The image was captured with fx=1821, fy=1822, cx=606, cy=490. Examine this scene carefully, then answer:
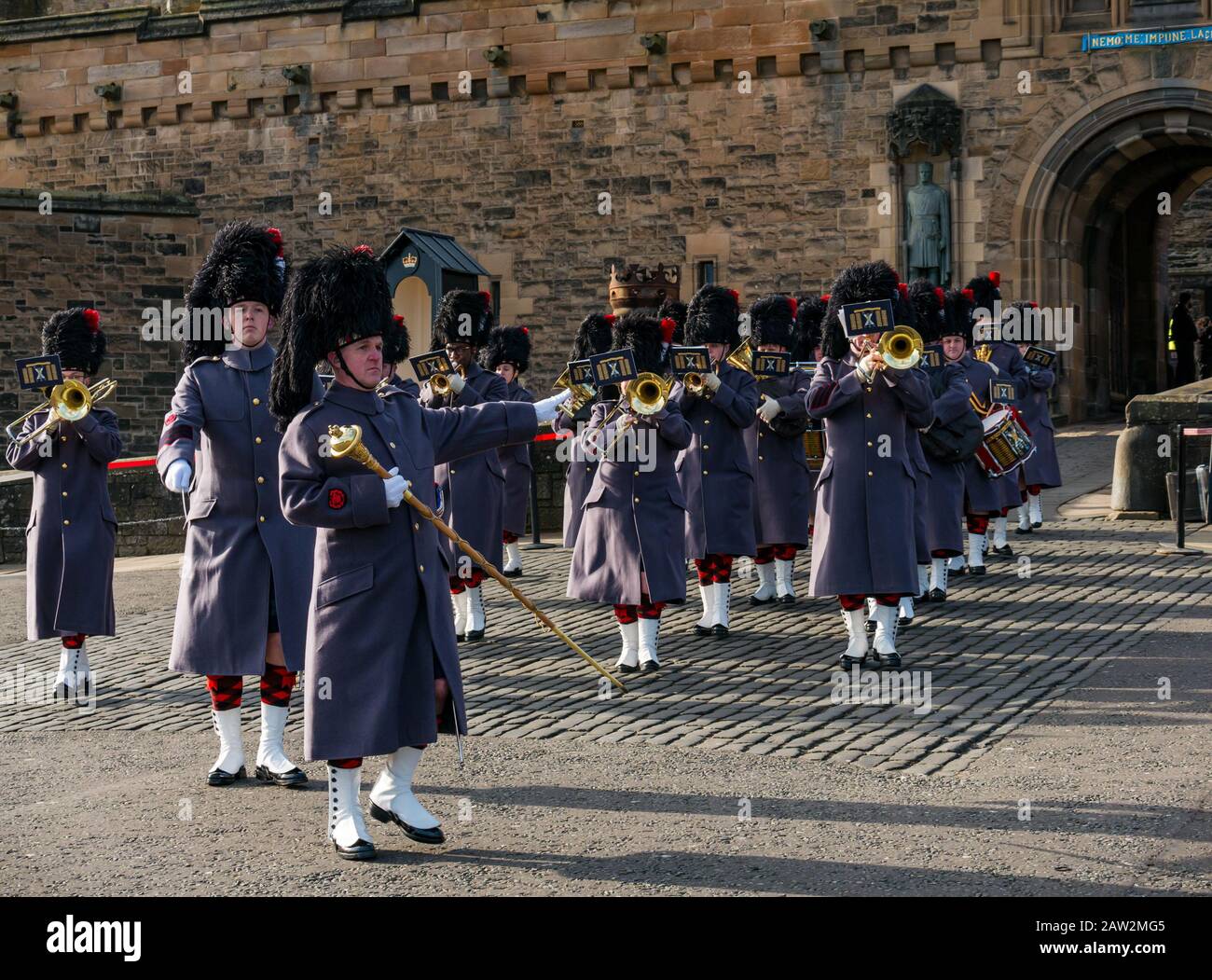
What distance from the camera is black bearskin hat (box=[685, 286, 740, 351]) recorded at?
1134 cm

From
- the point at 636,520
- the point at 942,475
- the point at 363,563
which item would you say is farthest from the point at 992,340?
the point at 363,563

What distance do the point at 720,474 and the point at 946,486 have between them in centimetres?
162

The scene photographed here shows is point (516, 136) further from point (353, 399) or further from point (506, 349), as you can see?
point (353, 399)

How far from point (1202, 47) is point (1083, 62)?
59.2 inches

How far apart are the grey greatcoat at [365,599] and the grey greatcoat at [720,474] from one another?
4.94 meters

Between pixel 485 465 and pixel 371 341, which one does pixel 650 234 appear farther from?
pixel 371 341

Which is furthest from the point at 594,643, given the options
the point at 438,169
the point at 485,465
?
the point at 438,169

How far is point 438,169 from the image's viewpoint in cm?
2798

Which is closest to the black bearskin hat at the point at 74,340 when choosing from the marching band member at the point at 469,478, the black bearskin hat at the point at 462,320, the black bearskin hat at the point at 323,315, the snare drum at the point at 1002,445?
the marching band member at the point at 469,478

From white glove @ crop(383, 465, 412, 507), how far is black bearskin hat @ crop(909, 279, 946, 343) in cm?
670

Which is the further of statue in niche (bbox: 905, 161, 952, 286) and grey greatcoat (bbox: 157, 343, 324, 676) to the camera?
statue in niche (bbox: 905, 161, 952, 286)

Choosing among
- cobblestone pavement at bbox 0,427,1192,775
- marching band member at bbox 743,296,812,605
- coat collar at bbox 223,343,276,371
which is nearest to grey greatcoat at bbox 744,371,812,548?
marching band member at bbox 743,296,812,605

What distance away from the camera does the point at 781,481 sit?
1230 cm

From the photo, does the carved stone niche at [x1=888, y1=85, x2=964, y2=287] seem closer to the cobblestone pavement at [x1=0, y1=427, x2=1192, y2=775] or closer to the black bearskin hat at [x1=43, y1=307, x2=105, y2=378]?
the cobblestone pavement at [x1=0, y1=427, x2=1192, y2=775]
